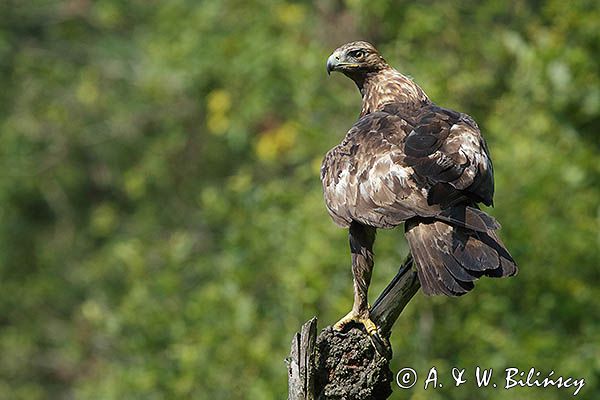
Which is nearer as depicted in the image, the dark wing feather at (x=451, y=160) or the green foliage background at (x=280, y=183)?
the dark wing feather at (x=451, y=160)

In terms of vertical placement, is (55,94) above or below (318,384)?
above

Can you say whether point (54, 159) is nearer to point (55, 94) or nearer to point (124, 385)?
point (55, 94)

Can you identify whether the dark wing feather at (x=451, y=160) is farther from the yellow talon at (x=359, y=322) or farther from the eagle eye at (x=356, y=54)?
the eagle eye at (x=356, y=54)

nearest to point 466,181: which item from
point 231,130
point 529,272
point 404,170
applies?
point 404,170

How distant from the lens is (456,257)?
4.45 m

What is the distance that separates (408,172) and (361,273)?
445 mm

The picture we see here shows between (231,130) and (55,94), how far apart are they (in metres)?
4.52

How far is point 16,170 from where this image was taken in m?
14.1

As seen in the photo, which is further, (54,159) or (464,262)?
(54,159)

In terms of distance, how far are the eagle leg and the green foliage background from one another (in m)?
3.32

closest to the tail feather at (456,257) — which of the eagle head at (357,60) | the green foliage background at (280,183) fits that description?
the eagle head at (357,60)

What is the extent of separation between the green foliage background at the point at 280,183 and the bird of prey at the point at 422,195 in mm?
3314

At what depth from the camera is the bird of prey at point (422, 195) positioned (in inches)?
175

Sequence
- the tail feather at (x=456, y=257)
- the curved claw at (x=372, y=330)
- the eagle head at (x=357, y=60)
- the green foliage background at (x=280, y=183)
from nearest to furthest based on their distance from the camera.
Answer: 1. the tail feather at (x=456, y=257)
2. the curved claw at (x=372, y=330)
3. the eagle head at (x=357, y=60)
4. the green foliage background at (x=280, y=183)
